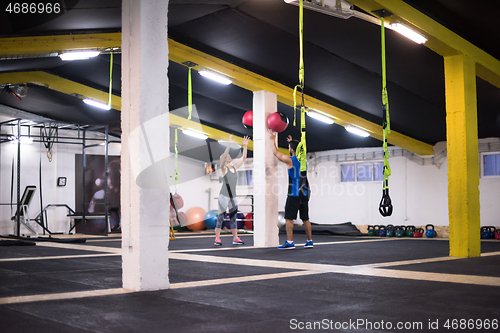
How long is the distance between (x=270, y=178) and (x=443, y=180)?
6.22m

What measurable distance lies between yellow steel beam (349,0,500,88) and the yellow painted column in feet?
0.66

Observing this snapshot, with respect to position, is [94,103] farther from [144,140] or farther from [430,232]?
[430,232]

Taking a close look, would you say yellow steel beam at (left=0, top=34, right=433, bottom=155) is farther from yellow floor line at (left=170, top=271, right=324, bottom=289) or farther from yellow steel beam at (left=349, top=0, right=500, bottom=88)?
yellow floor line at (left=170, top=271, right=324, bottom=289)

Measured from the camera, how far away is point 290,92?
32.8 feet

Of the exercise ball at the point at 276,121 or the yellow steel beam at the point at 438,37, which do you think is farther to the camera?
the exercise ball at the point at 276,121

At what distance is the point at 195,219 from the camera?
15.9 m

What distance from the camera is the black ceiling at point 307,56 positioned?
6.70m

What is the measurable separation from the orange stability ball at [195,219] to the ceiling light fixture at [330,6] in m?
10.9

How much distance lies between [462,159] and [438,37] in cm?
187

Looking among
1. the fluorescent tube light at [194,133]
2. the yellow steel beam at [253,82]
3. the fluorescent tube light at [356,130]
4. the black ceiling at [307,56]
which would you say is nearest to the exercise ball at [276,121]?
the yellow steel beam at [253,82]

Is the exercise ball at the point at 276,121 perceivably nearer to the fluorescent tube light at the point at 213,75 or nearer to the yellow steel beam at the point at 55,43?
the fluorescent tube light at the point at 213,75

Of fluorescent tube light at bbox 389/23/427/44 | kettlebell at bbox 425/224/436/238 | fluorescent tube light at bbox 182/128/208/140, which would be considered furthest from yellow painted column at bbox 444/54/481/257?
fluorescent tube light at bbox 182/128/208/140

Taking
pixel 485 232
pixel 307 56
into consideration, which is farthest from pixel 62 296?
pixel 485 232

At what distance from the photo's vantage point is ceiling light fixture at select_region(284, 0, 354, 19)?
5.90 m
